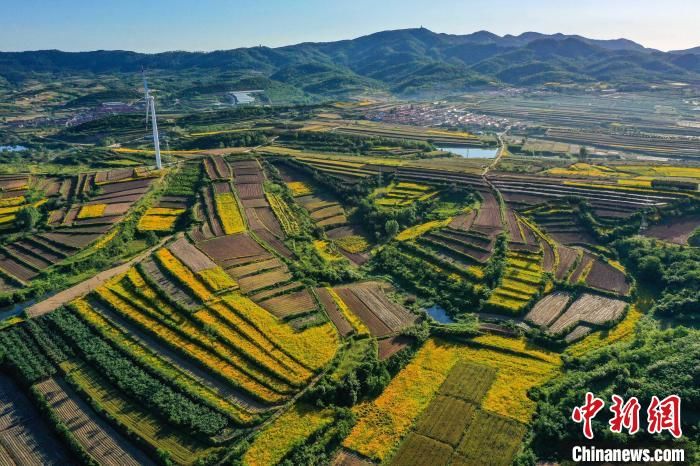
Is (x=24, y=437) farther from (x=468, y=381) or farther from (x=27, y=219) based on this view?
(x=27, y=219)

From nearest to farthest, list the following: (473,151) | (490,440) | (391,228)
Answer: (490,440) → (391,228) → (473,151)

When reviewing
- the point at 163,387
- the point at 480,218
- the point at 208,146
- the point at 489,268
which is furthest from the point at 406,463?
the point at 208,146

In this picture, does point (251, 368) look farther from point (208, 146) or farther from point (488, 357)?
point (208, 146)

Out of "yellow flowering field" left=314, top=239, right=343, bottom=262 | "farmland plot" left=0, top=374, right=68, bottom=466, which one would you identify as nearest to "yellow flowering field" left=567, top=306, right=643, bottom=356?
"yellow flowering field" left=314, top=239, right=343, bottom=262

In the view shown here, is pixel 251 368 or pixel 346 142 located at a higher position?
pixel 346 142

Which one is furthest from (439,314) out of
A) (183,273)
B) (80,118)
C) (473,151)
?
(80,118)

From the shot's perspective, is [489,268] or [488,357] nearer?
[488,357]
